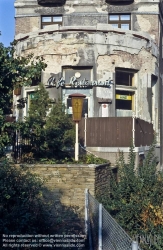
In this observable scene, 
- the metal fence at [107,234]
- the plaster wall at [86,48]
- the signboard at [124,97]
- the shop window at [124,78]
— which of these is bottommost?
the metal fence at [107,234]

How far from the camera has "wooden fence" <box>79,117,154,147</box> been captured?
16.0 metres

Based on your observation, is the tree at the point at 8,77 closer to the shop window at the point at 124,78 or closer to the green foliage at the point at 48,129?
the green foliage at the point at 48,129

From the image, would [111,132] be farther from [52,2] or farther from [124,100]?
[52,2]

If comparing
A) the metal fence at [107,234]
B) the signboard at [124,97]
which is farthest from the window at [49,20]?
the metal fence at [107,234]

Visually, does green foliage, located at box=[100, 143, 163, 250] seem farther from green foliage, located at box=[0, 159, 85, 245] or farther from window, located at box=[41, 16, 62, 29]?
window, located at box=[41, 16, 62, 29]

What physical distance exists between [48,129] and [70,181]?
2.65 meters

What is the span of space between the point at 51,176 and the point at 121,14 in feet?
57.9

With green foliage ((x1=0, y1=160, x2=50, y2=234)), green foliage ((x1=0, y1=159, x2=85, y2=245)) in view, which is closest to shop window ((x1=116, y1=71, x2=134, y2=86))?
green foliage ((x1=0, y1=159, x2=85, y2=245))

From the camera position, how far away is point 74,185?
437 inches

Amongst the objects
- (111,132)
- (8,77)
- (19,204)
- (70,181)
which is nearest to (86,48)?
(111,132)

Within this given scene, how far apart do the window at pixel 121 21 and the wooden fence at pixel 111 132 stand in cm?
1085

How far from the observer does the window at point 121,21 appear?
86.5 feet

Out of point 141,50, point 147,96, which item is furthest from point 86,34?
point 147,96

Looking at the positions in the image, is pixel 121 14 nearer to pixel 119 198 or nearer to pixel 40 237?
pixel 119 198
